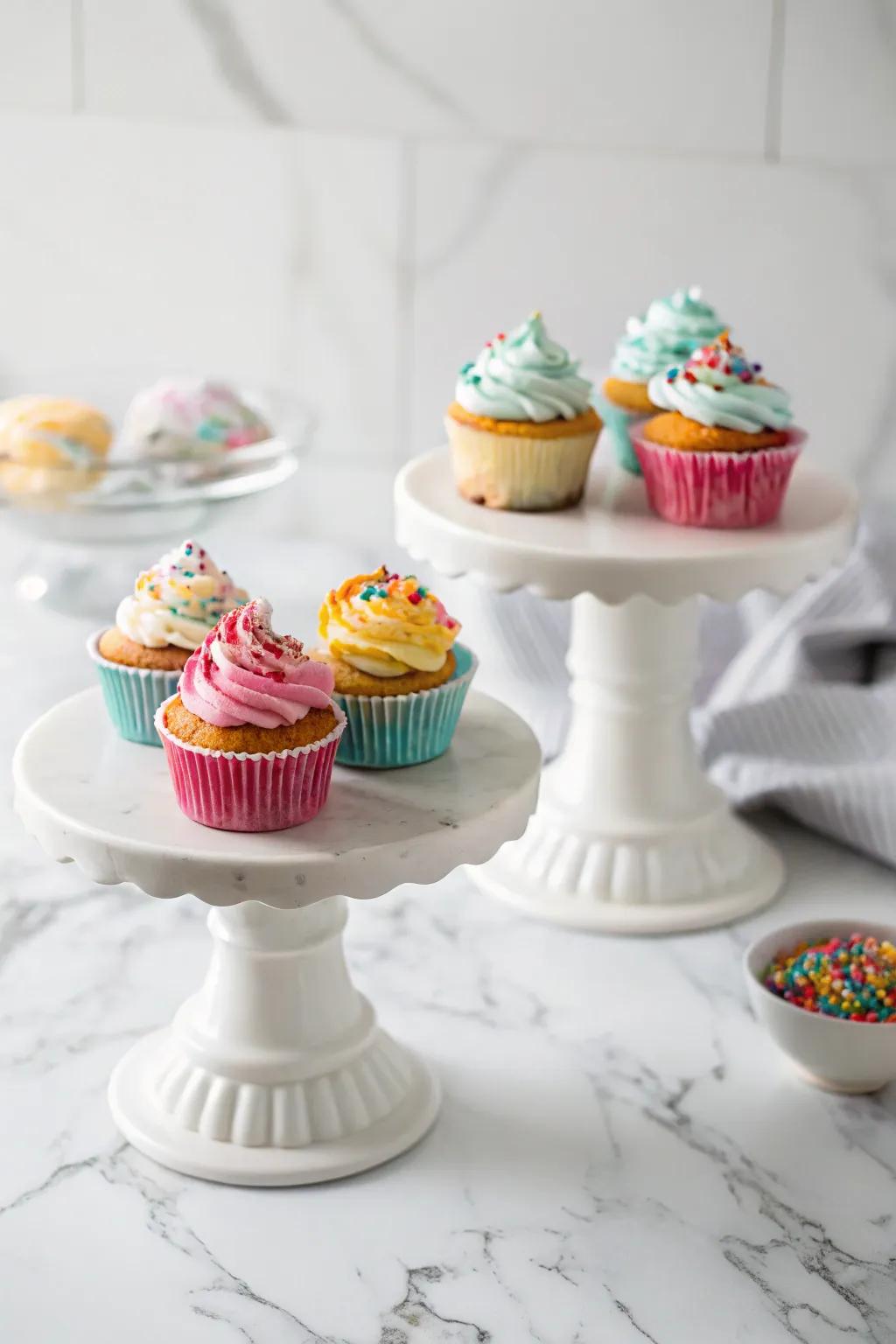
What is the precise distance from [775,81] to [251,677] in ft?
3.83

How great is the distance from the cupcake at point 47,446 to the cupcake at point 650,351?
547 mm

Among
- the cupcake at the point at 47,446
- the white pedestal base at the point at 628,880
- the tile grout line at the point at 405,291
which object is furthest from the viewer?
the tile grout line at the point at 405,291

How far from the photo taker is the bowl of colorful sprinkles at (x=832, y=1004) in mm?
1182

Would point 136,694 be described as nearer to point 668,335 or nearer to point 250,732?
point 250,732

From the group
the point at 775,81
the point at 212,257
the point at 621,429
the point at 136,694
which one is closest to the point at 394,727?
the point at 136,694

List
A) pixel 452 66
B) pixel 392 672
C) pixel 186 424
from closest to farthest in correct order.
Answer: pixel 392 672
pixel 186 424
pixel 452 66

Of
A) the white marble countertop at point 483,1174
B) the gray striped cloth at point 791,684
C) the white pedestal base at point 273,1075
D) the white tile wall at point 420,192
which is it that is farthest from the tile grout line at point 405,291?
the white pedestal base at point 273,1075

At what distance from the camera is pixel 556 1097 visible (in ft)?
4.03

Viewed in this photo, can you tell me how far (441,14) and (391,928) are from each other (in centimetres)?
106

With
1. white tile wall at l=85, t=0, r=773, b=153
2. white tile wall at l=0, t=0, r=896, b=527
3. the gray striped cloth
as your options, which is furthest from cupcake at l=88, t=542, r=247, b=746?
white tile wall at l=85, t=0, r=773, b=153

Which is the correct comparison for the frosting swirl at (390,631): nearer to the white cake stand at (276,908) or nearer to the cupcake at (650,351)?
the white cake stand at (276,908)

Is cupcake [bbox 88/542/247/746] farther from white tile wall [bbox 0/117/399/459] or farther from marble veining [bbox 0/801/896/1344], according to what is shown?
white tile wall [bbox 0/117/399/459]

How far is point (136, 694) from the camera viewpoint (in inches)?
43.6

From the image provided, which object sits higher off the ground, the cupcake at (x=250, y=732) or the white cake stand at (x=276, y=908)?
the cupcake at (x=250, y=732)
